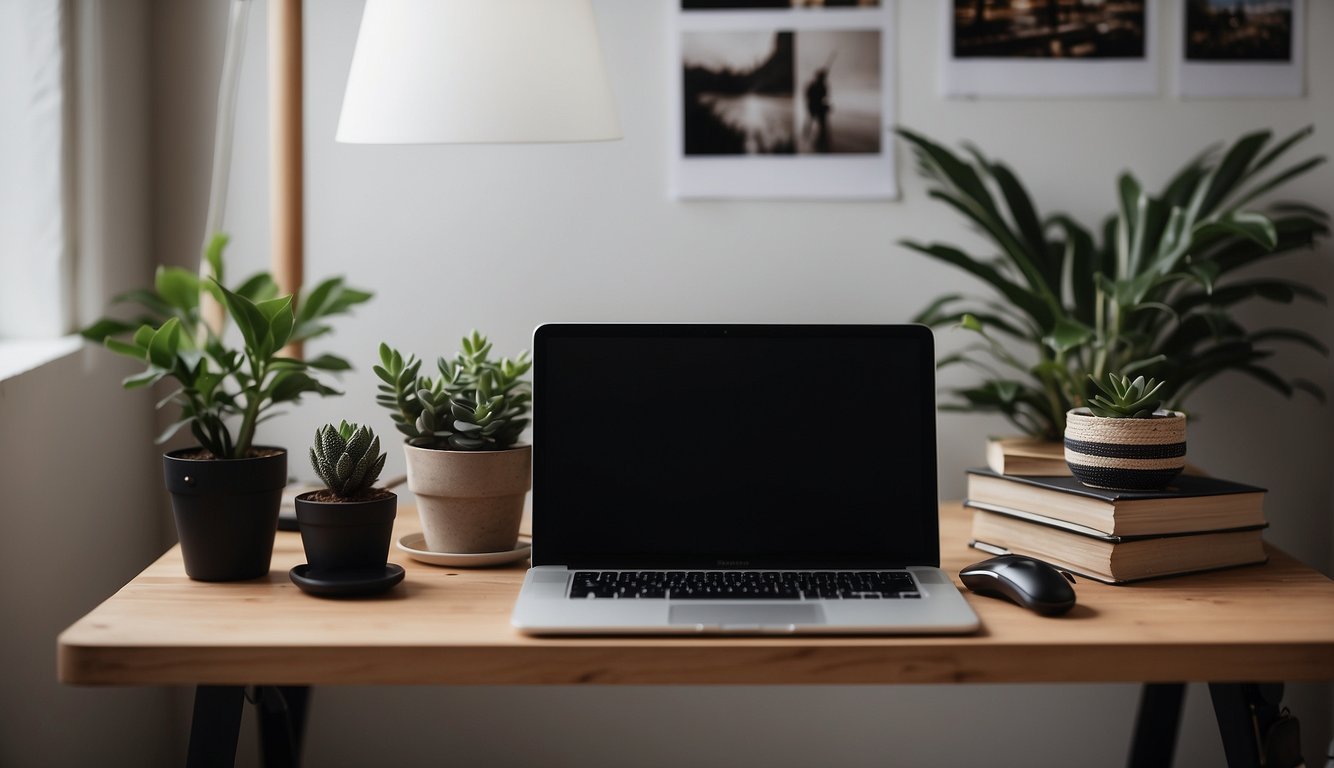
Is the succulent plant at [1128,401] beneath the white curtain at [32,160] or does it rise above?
beneath

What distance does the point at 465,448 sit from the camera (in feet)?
4.31

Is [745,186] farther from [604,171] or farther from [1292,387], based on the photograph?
[1292,387]

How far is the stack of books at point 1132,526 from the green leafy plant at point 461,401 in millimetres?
607

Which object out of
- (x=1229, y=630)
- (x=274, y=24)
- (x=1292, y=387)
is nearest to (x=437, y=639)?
(x=1229, y=630)

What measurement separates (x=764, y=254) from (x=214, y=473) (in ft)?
3.08

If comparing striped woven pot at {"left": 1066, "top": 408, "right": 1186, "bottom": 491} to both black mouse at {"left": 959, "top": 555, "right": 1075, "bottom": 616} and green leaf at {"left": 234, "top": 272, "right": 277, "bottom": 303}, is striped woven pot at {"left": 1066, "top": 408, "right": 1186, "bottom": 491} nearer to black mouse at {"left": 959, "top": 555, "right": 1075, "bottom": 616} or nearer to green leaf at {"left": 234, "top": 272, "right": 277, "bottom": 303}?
black mouse at {"left": 959, "top": 555, "right": 1075, "bottom": 616}

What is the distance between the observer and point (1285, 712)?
125cm

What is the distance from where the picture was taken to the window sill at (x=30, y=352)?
1405 millimetres

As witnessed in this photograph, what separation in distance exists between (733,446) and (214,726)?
627 mm

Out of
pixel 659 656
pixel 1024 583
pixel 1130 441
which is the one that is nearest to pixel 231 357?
pixel 659 656

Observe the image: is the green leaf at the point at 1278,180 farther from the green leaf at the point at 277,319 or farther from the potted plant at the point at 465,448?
the green leaf at the point at 277,319

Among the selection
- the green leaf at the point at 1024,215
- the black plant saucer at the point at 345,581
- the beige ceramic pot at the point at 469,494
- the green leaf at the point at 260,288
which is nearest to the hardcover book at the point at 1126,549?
the green leaf at the point at 1024,215

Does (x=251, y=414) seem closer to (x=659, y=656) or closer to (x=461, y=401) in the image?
(x=461, y=401)

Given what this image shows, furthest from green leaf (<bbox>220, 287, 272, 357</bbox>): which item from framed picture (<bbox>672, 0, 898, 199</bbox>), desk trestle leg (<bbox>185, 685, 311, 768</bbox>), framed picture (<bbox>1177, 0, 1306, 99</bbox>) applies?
framed picture (<bbox>1177, 0, 1306, 99</bbox>)
